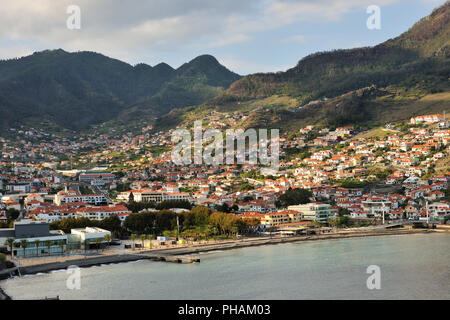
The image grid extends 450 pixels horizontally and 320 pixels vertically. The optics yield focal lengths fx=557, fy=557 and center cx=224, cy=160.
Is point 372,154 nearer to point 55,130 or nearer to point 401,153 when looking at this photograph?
point 401,153

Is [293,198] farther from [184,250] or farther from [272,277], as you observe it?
[272,277]

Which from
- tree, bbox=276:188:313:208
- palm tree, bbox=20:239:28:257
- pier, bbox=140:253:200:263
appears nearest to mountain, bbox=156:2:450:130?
tree, bbox=276:188:313:208

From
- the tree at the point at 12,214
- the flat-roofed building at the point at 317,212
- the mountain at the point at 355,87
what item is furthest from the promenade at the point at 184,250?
the mountain at the point at 355,87

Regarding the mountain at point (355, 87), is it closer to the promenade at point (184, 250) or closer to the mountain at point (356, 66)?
the mountain at point (356, 66)

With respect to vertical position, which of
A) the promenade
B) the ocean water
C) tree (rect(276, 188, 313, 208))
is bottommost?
the promenade

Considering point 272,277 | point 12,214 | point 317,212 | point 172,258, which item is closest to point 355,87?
A: point 317,212

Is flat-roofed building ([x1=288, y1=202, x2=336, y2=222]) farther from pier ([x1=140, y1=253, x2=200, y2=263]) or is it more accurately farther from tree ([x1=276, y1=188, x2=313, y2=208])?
pier ([x1=140, y1=253, x2=200, y2=263])

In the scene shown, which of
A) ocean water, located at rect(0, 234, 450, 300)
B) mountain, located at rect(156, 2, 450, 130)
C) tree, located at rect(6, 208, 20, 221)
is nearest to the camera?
ocean water, located at rect(0, 234, 450, 300)
